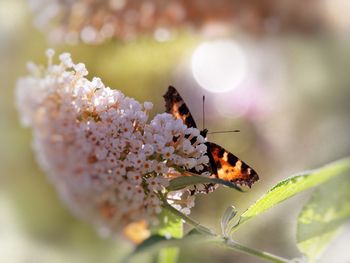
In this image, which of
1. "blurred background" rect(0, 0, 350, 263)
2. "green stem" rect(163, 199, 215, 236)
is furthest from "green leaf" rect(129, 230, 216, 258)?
"blurred background" rect(0, 0, 350, 263)

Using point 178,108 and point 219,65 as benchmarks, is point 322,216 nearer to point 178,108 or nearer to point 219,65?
point 178,108

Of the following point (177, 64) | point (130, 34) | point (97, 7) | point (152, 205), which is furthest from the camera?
point (177, 64)

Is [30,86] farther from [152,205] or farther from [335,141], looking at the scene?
[335,141]

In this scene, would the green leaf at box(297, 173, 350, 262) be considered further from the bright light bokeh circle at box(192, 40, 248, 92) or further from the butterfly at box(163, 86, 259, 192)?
the bright light bokeh circle at box(192, 40, 248, 92)

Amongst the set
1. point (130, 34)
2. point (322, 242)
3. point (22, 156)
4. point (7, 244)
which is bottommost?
point (322, 242)

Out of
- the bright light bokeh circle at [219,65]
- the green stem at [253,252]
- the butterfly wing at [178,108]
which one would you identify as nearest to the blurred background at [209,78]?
the bright light bokeh circle at [219,65]

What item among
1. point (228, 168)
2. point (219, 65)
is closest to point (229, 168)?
point (228, 168)

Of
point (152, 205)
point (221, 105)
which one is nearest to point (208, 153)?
point (152, 205)
